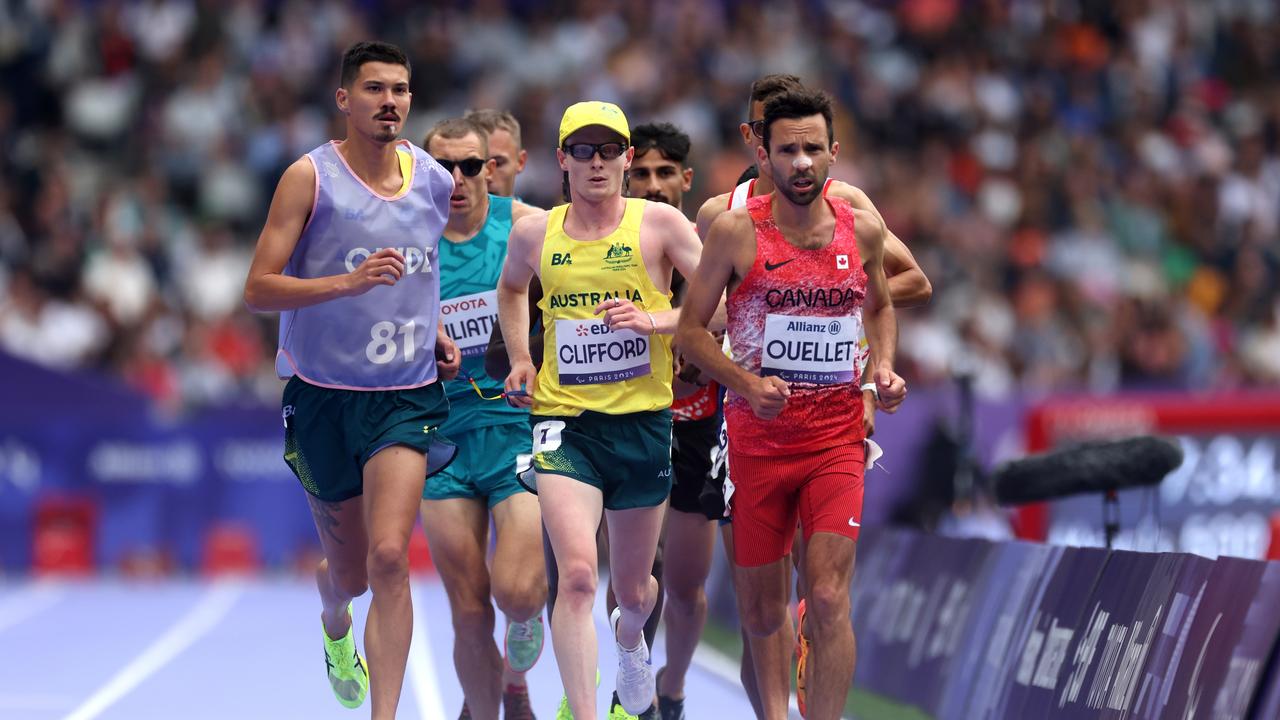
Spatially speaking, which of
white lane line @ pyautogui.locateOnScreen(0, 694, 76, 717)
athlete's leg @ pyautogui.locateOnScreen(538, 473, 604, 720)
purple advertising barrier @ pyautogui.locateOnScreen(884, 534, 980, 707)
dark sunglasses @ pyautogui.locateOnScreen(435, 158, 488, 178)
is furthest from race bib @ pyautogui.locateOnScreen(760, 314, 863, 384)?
white lane line @ pyautogui.locateOnScreen(0, 694, 76, 717)

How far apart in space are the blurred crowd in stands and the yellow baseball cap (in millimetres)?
12736

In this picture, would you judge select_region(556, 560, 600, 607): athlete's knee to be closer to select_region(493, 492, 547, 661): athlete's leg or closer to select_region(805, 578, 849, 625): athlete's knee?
select_region(493, 492, 547, 661): athlete's leg

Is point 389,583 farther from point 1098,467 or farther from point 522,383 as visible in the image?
point 1098,467

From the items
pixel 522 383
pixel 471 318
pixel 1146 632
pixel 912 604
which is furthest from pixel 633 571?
pixel 912 604

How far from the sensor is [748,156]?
2247cm

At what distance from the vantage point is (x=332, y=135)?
22641 millimetres

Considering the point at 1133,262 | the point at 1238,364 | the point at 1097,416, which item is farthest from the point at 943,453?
the point at 1133,262

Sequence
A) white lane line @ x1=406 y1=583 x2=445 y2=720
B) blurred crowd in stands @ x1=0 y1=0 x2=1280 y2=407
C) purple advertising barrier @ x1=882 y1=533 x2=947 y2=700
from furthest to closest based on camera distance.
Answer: blurred crowd in stands @ x1=0 y1=0 x2=1280 y2=407
white lane line @ x1=406 y1=583 x2=445 y2=720
purple advertising barrier @ x1=882 y1=533 x2=947 y2=700

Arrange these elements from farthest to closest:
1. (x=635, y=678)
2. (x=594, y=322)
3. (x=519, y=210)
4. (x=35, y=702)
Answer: (x=35, y=702) → (x=519, y=210) → (x=635, y=678) → (x=594, y=322)

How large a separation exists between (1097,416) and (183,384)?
9347 mm

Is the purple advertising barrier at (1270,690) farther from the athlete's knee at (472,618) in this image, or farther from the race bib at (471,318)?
the race bib at (471,318)

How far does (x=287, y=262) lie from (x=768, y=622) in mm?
2397

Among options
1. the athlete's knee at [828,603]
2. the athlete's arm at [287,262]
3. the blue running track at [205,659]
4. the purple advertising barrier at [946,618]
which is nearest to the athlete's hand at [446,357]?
the athlete's arm at [287,262]

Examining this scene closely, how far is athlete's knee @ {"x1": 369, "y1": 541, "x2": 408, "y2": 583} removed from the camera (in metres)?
7.12
